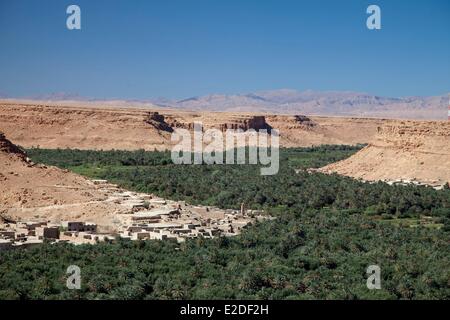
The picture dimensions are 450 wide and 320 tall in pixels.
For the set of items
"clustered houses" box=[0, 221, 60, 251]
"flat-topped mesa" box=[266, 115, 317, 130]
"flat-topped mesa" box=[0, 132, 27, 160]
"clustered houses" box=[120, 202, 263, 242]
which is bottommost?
"clustered houses" box=[120, 202, 263, 242]

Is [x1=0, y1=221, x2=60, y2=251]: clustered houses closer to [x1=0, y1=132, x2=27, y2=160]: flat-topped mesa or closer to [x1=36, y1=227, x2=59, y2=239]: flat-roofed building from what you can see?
[x1=36, y1=227, x2=59, y2=239]: flat-roofed building

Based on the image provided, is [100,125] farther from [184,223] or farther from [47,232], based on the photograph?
[47,232]

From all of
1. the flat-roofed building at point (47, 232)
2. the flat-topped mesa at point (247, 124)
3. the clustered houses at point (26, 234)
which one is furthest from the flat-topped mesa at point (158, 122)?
the flat-roofed building at point (47, 232)

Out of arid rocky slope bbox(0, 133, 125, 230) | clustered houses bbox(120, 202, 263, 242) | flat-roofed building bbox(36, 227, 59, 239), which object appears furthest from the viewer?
arid rocky slope bbox(0, 133, 125, 230)

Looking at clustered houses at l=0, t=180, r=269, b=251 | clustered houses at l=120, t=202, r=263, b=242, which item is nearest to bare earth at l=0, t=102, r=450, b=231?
clustered houses at l=0, t=180, r=269, b=251

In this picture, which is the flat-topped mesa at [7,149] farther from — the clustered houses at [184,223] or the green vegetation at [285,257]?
the clustered houses at [184,223]
